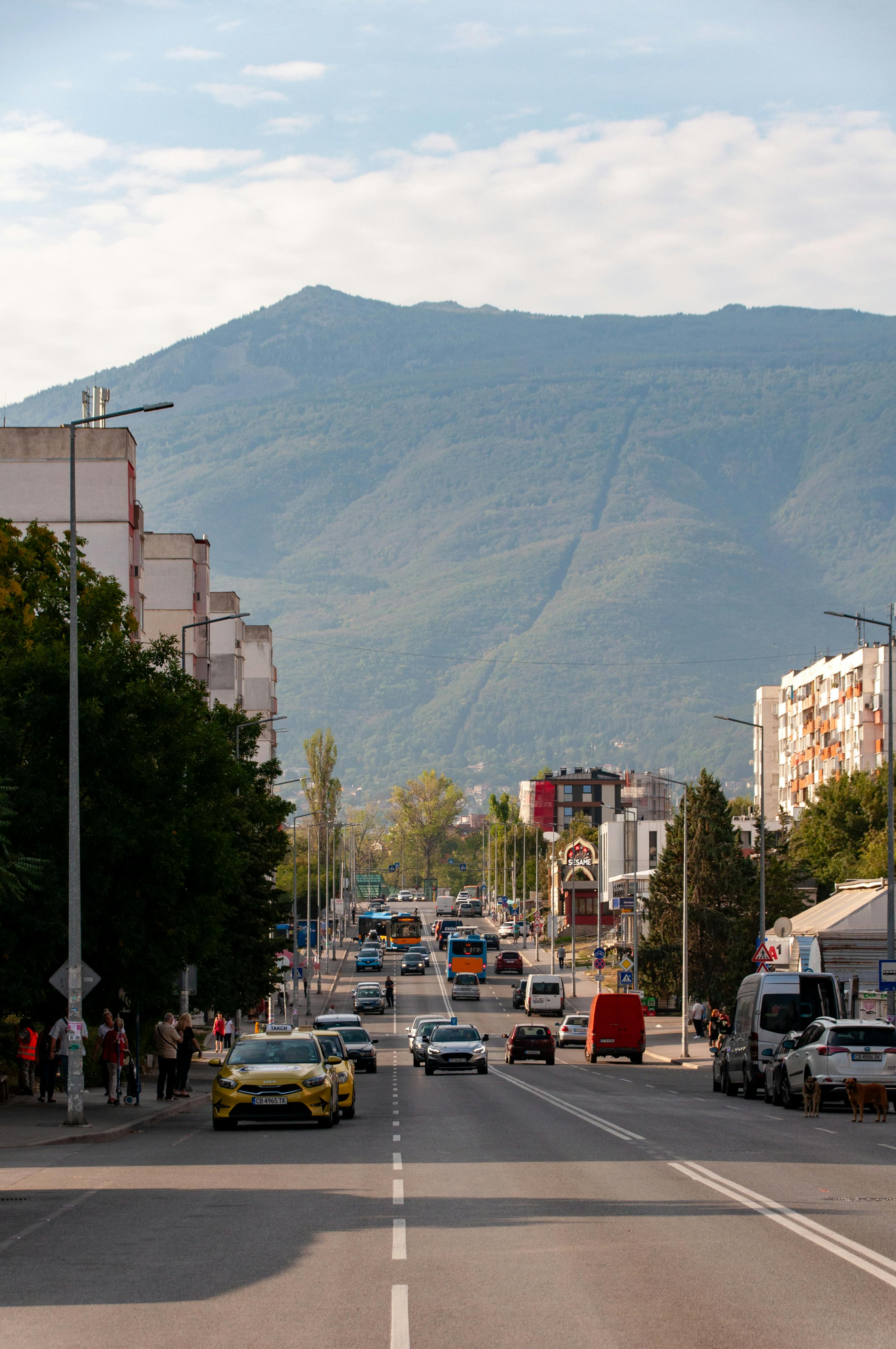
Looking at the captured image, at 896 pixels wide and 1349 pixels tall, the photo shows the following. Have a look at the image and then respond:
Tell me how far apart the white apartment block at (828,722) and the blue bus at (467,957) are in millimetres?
24688

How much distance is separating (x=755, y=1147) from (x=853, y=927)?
136 feet

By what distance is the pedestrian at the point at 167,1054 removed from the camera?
33875 mm

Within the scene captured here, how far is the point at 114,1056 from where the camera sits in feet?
105

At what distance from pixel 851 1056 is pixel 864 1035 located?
0.47 metres

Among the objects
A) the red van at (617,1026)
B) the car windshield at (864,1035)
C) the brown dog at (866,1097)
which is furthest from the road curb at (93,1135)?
the red van at (617,1026)

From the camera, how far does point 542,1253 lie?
12.7 metres

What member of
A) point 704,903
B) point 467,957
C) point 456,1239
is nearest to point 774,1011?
point 456,1239

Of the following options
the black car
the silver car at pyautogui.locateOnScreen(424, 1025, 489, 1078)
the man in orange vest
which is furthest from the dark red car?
the man in orange vest

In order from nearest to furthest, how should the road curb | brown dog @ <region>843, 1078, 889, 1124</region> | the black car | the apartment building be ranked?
1. the road curb
2. brown dog @ <region>843, 1078, 889, 1124</region>
3. the black car
4. the apartment building

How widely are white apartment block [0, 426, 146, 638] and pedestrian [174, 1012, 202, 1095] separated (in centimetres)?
2531

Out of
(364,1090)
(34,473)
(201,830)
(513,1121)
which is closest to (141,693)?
(201,830)

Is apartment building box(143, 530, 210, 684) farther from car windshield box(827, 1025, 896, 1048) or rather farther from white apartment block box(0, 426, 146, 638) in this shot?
car windshield box(827, 1025, 896, 1048)

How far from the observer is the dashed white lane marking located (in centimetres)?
1194

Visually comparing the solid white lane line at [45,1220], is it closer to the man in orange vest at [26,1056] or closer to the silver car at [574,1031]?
the man in orange vest at [26,1056]
